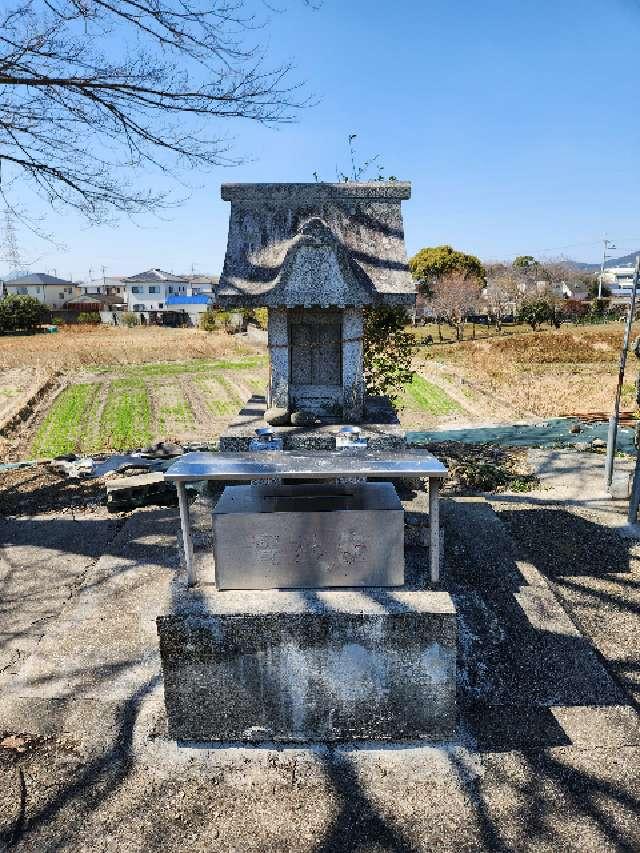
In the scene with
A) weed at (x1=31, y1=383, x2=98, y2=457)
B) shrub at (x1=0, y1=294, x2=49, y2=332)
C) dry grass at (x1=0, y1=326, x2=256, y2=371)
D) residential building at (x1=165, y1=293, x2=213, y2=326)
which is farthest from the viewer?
residential building at (x1=165, y1=293, x2=213, y2=326)

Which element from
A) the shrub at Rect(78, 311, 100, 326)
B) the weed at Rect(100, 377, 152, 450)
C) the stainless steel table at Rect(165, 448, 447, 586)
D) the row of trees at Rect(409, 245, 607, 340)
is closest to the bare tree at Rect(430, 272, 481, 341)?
the row of trees at Rect(409, 245, 607, 340)

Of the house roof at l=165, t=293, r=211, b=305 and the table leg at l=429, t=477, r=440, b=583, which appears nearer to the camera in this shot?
the table leg at l=429, t=477, r=440, b=583

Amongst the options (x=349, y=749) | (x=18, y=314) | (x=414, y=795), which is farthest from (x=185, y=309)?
(x=414, y=795)

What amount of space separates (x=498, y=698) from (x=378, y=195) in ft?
18.7

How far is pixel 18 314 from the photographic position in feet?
166

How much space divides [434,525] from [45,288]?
89.4 metres

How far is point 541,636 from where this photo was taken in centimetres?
558

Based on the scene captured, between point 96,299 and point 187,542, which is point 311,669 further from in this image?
point 96,299

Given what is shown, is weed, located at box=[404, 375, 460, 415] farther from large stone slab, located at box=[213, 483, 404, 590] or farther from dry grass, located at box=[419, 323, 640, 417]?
large stone slab, located at box=[213, 483, 404, 590]

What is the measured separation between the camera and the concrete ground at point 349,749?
369 cm

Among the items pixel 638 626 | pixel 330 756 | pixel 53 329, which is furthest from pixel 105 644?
pixel 53 329

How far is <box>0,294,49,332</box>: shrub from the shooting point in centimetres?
5022

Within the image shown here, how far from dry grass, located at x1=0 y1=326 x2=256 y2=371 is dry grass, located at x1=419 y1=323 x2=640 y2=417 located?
14.0 metres

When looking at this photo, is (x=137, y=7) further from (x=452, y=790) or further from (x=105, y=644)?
(x=452, y=790)
